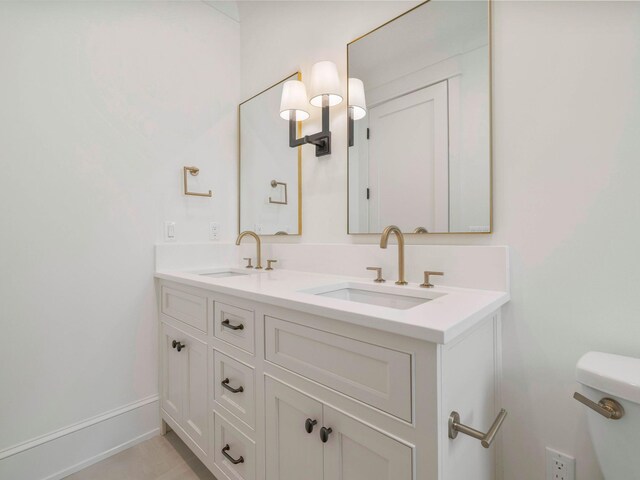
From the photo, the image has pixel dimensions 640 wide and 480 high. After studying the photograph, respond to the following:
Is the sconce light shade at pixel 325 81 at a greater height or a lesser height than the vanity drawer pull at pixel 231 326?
greater

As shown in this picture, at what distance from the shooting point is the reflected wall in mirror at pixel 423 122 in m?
1.11

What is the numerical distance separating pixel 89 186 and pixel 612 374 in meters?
2.02

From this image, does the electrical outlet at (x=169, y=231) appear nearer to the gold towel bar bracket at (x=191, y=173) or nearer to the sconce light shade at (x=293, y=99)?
the gold towel bar bracket at (x=191, y=173)

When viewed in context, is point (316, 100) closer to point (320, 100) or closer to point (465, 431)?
point (320, 100)

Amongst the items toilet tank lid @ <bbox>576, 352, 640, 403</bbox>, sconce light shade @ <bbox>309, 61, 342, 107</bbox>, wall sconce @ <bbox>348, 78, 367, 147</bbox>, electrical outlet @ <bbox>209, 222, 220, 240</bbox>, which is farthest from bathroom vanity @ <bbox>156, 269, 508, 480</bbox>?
sconce light shade @ <bbox>309, 61, 342, 107</bbox>

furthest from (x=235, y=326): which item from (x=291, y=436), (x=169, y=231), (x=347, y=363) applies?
(x=169, y=231)

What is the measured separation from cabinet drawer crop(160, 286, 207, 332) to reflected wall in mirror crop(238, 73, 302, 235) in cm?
60

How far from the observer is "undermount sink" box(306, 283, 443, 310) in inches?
44.8

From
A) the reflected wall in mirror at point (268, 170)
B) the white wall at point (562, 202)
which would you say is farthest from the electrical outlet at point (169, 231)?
the white wall at point (562, 202)

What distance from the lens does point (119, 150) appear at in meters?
1.61

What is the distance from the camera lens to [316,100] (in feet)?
5.01

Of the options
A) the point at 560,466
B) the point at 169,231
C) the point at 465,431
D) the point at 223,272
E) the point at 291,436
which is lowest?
the point at 560,466

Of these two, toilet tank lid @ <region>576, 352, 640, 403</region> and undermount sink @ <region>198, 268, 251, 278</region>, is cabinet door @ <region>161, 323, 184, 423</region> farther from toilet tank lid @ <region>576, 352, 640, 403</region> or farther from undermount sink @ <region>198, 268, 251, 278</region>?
toilet tank lid @ <region>576, 352, 640, 403</region>

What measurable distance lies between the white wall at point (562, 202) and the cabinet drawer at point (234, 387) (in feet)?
2.82
